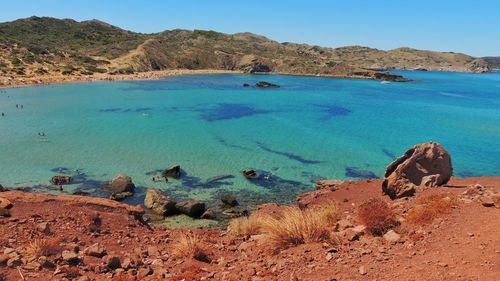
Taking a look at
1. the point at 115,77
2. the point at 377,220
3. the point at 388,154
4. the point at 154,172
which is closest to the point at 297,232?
the point at 377,220

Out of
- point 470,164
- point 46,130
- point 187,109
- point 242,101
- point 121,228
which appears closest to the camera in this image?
point 121,228

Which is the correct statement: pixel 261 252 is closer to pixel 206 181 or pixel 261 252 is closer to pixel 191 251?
pixel 191 251

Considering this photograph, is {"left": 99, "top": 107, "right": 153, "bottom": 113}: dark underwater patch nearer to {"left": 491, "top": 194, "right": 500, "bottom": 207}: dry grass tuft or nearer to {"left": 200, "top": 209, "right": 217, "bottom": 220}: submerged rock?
{"left": 200, "top": 209, "right": 217, "bottom": 220}: submerged rock

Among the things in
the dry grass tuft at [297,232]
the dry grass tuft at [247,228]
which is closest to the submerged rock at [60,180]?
the dry grass tuft at [247,228]

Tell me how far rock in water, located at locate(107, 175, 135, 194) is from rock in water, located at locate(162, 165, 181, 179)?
3487 mm

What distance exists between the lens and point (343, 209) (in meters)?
19.3

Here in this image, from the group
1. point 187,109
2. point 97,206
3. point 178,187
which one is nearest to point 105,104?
point 187,109

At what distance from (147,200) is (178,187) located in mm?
3729

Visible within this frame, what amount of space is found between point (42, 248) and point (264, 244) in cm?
670

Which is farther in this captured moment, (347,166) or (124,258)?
(347,166)

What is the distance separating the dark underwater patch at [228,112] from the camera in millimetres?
55900

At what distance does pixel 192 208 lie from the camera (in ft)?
67.9

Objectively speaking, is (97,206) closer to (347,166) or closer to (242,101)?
(347,166)

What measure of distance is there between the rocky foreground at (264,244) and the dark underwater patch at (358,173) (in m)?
12.0
